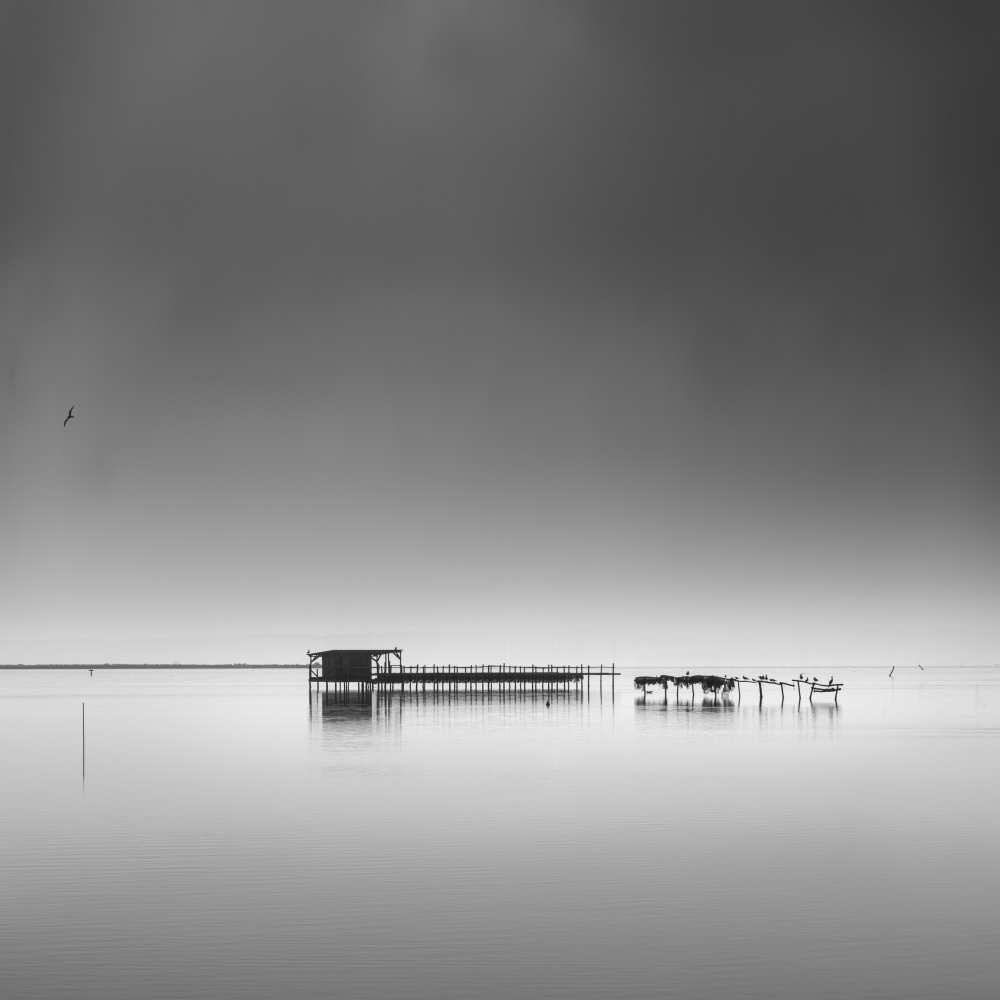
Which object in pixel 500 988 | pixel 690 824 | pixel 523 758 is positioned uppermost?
pixel 523 758

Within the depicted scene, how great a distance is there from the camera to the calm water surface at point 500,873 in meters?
20.2

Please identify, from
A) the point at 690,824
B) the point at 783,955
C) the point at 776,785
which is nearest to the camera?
the point at 783,955

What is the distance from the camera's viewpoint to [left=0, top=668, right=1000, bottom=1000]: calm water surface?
20.2 meters

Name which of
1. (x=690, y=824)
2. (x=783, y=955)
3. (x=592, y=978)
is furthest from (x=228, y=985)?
(x=690, y=824)

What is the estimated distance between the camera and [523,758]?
54.9 metres

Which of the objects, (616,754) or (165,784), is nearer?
(165,784)

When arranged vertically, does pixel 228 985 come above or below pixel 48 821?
below

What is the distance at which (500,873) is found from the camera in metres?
28.2

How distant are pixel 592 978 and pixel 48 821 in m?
22.1

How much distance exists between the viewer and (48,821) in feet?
119

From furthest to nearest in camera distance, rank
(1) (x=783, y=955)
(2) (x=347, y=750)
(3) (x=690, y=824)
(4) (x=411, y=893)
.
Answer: (2) (x=347, y=750)
(3) (x=690, y=824)
(4) (x=411, y=893)
(1) (x=783, y=955)

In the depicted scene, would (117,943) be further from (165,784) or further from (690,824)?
(165,784)

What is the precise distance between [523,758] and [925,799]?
63.3ft

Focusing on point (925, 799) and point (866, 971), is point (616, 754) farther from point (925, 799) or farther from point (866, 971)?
point (866, 971)
